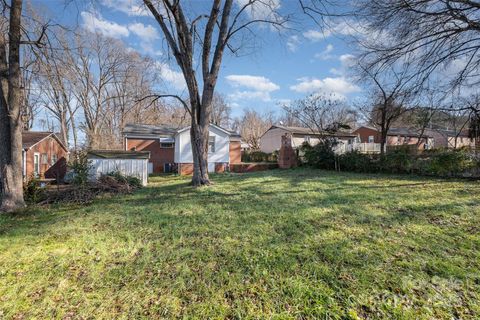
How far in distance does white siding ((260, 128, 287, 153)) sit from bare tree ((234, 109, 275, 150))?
3.91 meters

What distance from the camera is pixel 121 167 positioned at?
10.4 m

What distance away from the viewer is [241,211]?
537 centimetres

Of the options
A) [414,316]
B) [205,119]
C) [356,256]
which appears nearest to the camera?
[414,316]

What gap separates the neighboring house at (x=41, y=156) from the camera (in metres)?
14.4

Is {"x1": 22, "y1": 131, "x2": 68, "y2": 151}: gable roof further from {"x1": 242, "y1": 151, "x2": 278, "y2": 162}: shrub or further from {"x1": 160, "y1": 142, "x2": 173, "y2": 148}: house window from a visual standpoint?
{"x1": 242, "y1": 151, "x2": 278, "y2": 162}: shrub

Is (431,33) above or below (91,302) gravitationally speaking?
above

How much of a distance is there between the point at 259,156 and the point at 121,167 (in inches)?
698

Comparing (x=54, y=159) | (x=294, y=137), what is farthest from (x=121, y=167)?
(x=294, y=137)

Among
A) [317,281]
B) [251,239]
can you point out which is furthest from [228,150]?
[317,281]

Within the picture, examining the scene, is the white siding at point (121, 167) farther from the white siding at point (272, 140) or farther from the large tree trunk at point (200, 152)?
the white siding at point (272, 140)

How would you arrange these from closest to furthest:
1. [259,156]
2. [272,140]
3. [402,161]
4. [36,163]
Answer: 1. [402,161]
2. [36,163]
3. [259,156]
4. [272,140]

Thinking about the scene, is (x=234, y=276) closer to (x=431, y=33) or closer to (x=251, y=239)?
(x=251, y=239)

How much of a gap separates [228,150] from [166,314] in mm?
17380

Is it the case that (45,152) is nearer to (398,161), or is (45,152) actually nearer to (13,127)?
(13,127)
